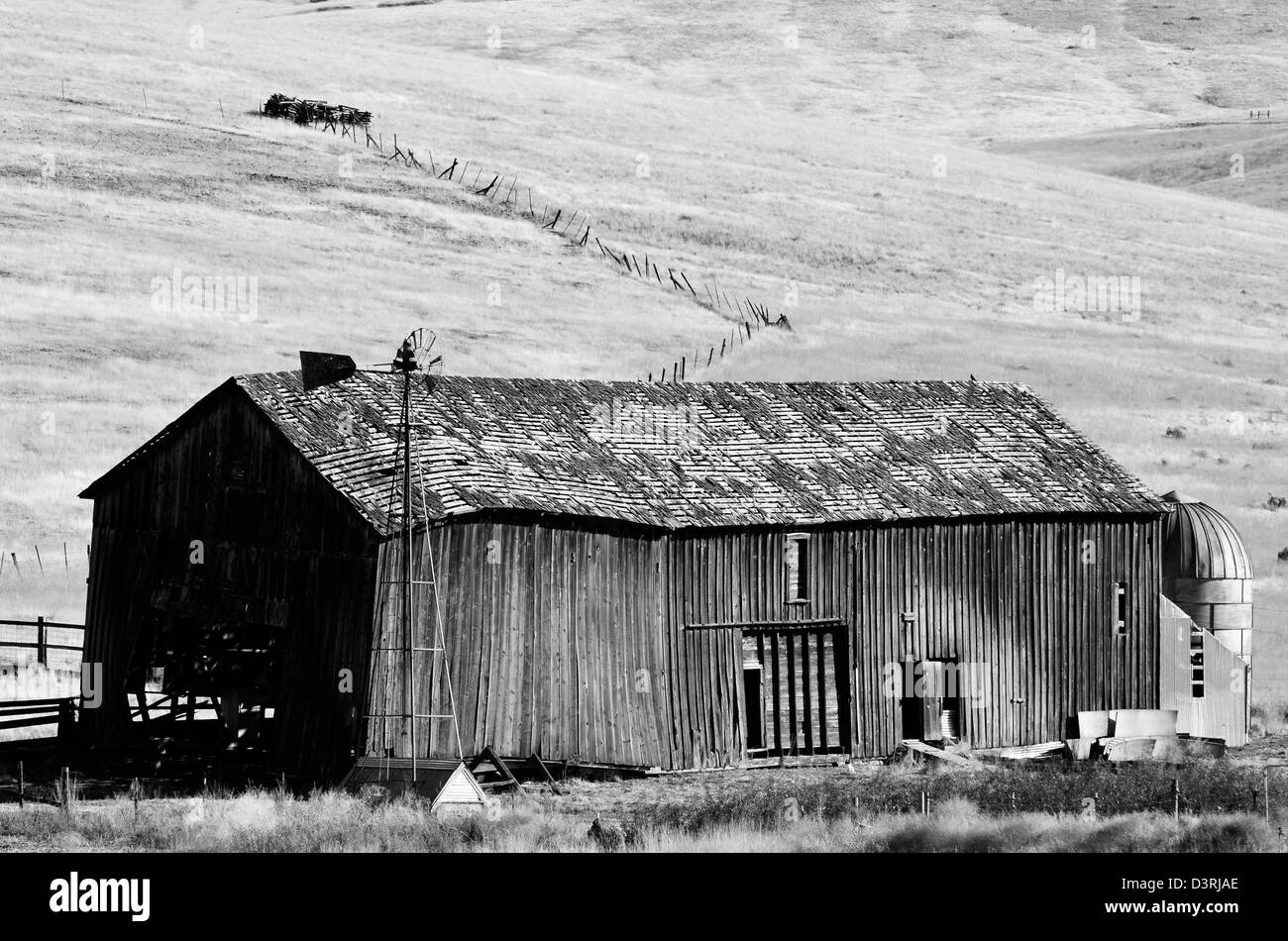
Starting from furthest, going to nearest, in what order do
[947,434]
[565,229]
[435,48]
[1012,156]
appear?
1. [435,48]
2. [1012,156]
3. [565,229]
4. [947,434]

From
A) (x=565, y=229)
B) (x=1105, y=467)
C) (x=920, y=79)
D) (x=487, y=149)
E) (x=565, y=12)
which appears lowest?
(x=1105, y=467)

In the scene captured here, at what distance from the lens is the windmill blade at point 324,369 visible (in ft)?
101

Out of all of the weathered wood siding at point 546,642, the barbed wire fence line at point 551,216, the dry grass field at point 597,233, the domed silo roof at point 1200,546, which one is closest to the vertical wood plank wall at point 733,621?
the weathered wood siding at point 546,642

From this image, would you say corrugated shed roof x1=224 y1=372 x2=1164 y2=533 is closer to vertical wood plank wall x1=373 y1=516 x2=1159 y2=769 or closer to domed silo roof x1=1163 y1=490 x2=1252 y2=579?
vertical wood plank wall x1=373 y1=516 x2=1159 y2=769

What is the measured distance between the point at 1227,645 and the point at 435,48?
122 metres

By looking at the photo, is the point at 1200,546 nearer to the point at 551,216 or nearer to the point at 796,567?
the point at 796,567

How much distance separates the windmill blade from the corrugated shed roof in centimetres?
34

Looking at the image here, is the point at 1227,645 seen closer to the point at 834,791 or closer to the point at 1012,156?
the point at 834,791

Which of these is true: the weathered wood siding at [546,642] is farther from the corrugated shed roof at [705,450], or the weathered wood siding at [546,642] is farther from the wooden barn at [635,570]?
the corrugated shed roof at [705,450]

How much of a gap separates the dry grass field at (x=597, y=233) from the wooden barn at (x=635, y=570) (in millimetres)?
6090

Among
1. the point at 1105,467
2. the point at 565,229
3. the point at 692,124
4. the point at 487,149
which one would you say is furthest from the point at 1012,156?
the point at 1105,467

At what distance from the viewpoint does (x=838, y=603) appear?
3269 cm

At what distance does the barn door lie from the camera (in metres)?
32.2
